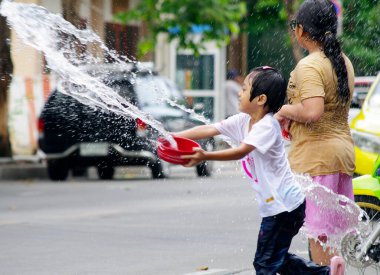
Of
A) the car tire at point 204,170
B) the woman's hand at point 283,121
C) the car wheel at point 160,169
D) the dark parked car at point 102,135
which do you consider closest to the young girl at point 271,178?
the woman's hand at point 283,121

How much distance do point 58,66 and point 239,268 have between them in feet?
6.60

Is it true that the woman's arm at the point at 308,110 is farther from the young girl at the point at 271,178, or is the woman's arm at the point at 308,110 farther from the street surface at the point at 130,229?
the street surface at the point at 130,229

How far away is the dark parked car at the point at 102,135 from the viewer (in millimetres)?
18328

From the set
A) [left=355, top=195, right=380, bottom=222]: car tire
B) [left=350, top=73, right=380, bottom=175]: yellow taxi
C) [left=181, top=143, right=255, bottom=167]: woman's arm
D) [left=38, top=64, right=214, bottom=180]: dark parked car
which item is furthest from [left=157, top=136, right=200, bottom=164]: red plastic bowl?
[left=38, top=64, right=214, bottom=180]: dark parked car

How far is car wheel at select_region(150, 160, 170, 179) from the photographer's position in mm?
18734

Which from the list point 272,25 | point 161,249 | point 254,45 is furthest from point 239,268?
point 254,45

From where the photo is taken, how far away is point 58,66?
7.44 m

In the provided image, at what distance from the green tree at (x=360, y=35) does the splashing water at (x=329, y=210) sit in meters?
16.5

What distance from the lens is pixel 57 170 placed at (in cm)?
1953

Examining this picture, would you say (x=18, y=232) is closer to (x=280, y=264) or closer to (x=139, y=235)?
(x=139, y=235)

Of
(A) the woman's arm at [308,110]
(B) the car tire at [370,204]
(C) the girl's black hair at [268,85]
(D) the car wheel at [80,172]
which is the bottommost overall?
(D) the car wheel at [80,172]

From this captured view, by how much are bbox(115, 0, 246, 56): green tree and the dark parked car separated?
15.3ft

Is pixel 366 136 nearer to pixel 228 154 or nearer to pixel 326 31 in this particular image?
pixel 326 31

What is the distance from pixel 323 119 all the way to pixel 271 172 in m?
0.81
